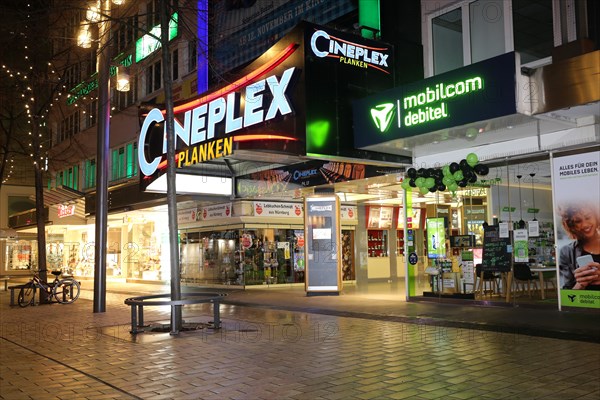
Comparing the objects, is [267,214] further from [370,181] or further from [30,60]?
[30,60]

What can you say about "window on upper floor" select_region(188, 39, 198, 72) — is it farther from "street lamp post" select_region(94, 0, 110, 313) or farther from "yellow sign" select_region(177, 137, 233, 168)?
"yellow sign" select_region(177, 137, 233, 168)

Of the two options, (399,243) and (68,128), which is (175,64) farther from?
(68,128)

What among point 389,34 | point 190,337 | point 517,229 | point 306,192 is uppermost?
point 389,34

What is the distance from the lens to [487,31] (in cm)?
1270

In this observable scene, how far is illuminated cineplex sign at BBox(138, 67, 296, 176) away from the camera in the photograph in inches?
494

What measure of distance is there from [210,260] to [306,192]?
21.3 ft

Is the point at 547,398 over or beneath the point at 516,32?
beneath

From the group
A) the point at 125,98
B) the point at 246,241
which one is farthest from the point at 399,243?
the point at 125,98

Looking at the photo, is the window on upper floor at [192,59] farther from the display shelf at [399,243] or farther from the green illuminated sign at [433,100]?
the green illuminated sign at [433,100]

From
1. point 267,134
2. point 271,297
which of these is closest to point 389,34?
point 267,134

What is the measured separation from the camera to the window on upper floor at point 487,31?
1178 centimetres

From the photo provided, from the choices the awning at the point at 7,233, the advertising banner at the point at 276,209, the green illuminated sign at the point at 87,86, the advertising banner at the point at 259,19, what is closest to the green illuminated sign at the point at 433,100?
the advertising banner at the point at 259,19

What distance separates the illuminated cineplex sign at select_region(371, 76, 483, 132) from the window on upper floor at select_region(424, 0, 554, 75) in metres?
2.22

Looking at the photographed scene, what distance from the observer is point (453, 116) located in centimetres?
1058
